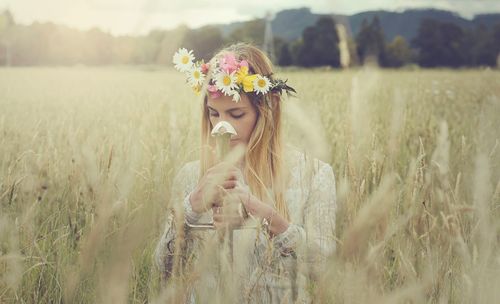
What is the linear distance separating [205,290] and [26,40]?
31.5 feet

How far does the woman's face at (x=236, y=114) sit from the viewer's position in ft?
5.11

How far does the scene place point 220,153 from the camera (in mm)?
1030

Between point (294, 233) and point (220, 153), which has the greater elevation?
point (220, 153)

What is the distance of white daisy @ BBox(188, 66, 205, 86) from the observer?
170cm

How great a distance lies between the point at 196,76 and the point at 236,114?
183 mm

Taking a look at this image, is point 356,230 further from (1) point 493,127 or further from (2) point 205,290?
(1) point 493,127

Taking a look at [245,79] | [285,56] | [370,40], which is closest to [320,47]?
[285,56]

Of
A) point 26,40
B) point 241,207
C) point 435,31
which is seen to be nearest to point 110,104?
point 241,207

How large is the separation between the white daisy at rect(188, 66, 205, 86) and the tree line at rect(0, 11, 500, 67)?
1721 mm

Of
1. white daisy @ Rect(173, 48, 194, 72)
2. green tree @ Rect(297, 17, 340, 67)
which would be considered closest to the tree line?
green tree @ Rect(297, 17, 340, 67)

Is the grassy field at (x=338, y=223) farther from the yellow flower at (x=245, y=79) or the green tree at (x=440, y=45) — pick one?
the green tree at (x=440, y=45)

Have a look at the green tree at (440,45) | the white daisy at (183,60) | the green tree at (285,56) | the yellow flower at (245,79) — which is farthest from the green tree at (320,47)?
the yellow flower at (245,79)

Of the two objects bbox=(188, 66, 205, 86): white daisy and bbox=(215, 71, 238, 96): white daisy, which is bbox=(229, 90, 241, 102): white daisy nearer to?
bbox=(215, 71, 238, 96): white daisy

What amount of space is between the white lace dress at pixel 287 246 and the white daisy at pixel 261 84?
19 centimetres
